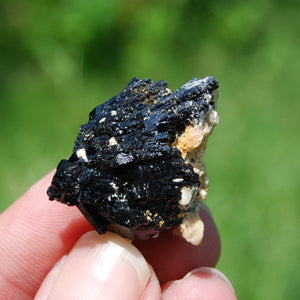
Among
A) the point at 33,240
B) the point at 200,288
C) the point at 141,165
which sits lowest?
the point at 200,288

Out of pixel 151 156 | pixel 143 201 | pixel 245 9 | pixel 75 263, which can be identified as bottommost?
pixel 75 263

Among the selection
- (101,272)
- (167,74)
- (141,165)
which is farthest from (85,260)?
(167,74)

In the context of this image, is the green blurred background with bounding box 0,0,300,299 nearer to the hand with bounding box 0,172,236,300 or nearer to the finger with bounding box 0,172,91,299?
the hand with bounding box 0,172,236,300

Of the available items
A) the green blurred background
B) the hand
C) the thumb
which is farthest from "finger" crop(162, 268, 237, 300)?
the green blurred background

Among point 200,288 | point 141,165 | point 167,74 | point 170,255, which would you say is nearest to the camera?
point 141,165

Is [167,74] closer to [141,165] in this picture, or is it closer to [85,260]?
[141,165]

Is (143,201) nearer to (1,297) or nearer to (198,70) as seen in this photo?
(1,297)

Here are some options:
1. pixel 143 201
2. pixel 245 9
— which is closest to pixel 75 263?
pixel 143 201
